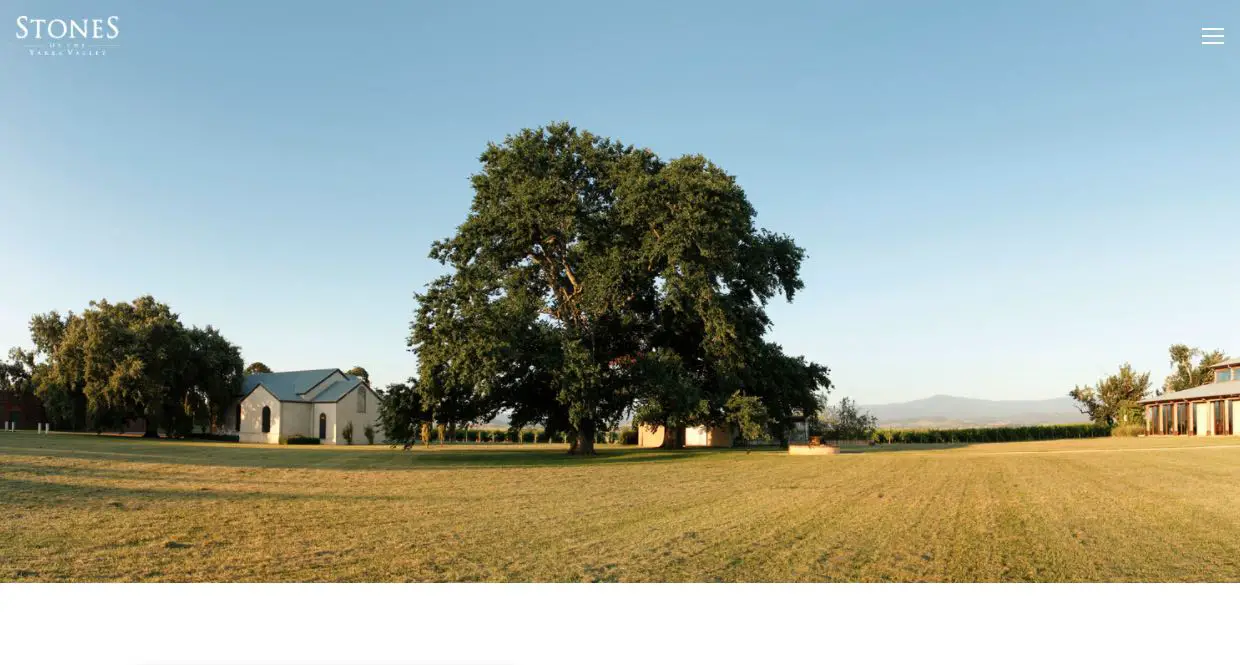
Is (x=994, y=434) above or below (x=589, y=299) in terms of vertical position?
below

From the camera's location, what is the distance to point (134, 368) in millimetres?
46969

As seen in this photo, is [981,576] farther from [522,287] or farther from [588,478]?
[522,287]

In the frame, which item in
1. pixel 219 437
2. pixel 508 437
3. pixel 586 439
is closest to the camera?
pixel 586 439

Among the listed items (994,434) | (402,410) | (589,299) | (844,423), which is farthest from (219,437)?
(994,434)

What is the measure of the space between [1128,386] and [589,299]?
50440 mm

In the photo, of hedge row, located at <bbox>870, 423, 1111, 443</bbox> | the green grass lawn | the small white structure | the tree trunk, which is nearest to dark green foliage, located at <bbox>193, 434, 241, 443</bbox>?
the small white structure

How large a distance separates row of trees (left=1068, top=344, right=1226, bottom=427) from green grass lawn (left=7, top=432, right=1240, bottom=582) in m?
46.2

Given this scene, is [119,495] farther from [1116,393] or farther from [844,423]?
[1116,393]

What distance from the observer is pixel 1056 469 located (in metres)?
21.5

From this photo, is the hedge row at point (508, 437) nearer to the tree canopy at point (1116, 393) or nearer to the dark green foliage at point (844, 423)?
the dark green foliage at point (844, 423)

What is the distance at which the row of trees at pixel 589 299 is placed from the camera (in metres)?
29.3

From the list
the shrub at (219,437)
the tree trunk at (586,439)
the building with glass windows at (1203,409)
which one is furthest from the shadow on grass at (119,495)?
the building with glass windows at (1203,409)
